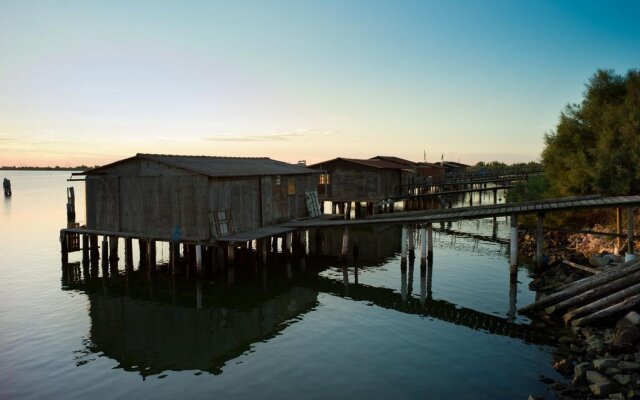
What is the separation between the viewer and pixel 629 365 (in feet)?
39.1

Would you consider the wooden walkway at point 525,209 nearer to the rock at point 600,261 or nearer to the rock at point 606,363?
the rock at point 600,261

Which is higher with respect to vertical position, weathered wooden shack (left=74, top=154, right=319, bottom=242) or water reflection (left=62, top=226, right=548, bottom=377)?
weathered wooden shack (left=74, top=154, right=319, bottom=242)

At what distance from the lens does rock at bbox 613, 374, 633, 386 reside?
11273mm

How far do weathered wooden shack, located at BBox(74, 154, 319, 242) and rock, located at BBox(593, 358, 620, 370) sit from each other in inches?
650

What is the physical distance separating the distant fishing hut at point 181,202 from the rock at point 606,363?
15.0m

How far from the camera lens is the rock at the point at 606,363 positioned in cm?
1204

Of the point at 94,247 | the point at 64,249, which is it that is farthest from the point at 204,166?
the point at 64,249

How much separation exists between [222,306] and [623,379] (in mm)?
14459

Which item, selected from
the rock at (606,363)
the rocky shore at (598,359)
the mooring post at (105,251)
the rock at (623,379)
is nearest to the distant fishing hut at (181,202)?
the mooring post at (105,251)

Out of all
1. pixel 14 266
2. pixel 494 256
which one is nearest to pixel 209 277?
pixel 14 266

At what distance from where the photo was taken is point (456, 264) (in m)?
27.1

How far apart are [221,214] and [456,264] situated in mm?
13607

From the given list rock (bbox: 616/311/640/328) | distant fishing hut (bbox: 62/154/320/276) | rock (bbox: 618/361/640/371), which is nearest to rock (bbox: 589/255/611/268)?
rock (bbox: 616/311/640/328)

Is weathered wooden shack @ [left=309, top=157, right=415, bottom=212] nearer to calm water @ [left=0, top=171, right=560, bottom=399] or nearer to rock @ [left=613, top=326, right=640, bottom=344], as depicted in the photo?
calm water @ [left=0, top=171, right=560, bottom=399]
